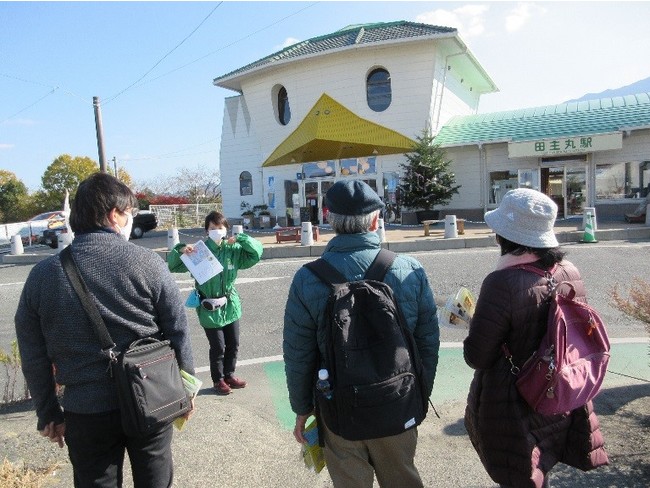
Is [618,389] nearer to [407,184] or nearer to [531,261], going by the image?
[531,261]

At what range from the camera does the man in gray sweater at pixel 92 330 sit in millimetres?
2123

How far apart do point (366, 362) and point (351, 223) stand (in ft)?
1.96

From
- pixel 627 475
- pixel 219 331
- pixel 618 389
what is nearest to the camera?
pixel 627 475

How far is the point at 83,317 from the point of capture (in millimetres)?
2107

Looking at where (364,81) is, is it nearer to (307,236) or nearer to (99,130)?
(307,236)

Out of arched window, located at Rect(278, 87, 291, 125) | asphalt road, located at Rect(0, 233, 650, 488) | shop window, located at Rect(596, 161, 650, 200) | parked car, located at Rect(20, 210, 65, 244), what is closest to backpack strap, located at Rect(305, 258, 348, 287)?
asphalt road, located at Rect(0, 233, 650, 488)

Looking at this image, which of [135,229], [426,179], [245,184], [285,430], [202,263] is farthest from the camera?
[245,184]

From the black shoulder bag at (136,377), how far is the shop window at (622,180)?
20439 millimetres

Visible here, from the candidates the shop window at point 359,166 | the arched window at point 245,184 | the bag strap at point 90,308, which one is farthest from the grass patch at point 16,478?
the arched window at point 245,184

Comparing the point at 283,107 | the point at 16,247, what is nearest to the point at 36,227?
the point at 16,247

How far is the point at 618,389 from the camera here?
13.7 ft

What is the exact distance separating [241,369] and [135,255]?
3.45 m

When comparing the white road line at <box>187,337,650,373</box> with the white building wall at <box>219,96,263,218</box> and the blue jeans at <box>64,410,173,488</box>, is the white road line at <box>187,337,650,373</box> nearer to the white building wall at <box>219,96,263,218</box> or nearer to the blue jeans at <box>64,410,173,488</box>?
the blue jeans at <box>64,410,173,488</box>

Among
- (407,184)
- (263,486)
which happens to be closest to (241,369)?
(263,486)
